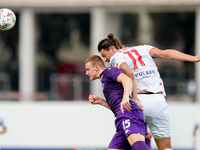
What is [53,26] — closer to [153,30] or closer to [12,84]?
[153,30]

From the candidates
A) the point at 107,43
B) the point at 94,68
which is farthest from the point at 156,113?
the point at 107,43

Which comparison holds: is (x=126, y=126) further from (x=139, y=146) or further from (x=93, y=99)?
(x=93, y=99)

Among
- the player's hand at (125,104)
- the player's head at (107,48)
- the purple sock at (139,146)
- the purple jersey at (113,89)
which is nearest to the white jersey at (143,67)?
the player's head at (107,48)

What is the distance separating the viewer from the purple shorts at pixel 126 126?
14.8 feet

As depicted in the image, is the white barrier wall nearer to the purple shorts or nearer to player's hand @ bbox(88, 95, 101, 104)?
player's hand @ bbox(88, 95, 101, 104)

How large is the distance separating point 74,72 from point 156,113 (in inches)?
564

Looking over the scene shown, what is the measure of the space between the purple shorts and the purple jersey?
0.25ft

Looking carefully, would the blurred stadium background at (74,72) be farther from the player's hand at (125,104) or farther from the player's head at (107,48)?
the player's hand at (125,104)

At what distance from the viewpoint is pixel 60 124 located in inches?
376

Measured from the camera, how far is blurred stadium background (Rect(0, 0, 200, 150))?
9.46 m

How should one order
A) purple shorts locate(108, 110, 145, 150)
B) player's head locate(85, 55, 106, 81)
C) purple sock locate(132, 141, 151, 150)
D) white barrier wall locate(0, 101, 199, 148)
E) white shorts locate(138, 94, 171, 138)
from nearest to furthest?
1. purple sock locate(132, 141, 151, 150)
2. purple shorts locate(108, 110, 145, 150)
3. player's head locate(85, 55, 106, 81)
4. white shorts locate(138, 94, 171, 138)
5. white barrier wall locate(0, 101, 199, 148)

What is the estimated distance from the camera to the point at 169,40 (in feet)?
75.0

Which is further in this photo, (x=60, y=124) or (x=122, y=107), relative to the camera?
(x=60, y=124)

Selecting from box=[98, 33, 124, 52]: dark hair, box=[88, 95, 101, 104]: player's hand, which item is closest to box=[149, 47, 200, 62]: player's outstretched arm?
box=[98, 33, 124, 52]: dark hair
